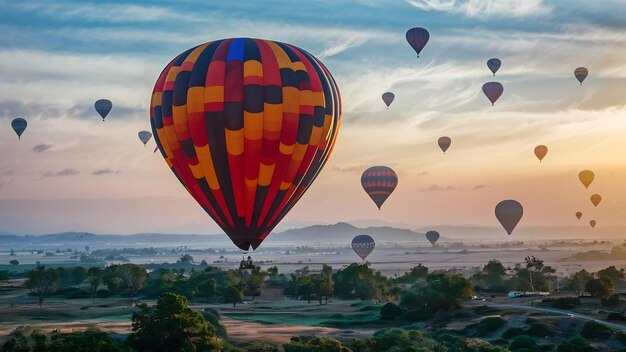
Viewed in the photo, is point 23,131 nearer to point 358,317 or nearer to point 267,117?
point 358,317

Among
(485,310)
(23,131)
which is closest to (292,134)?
(485,310)

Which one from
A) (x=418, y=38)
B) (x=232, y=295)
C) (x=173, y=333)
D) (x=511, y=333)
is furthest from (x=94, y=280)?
(x=511, y=333)

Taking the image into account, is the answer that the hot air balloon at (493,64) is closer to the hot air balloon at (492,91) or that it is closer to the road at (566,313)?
the hot air balloon at (492,91)

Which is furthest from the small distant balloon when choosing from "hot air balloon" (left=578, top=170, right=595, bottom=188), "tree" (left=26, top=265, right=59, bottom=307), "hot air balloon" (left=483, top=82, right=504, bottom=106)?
"tree" (left=26, top=265, right=59, bottom=307)

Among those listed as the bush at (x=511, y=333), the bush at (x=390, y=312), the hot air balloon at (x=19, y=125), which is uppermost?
the hot air balloon at (x=19, y=125)

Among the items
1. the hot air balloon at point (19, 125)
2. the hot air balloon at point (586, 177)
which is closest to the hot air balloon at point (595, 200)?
the hot air balloon at point (586, 177)

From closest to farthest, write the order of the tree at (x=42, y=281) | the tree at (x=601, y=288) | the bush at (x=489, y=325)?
the bush at (x=489, y=325) → the tree at (x=601, y=288) → the tree at (x=42, y=281)
